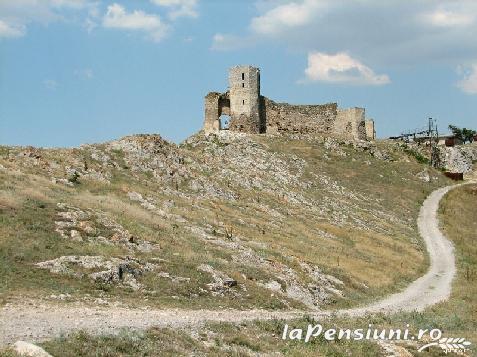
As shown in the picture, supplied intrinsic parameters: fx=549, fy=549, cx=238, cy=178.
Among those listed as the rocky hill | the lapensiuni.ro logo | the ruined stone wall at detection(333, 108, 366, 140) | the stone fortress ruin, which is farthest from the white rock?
the ruined stone wall at detection(333, 108, 366, 140)

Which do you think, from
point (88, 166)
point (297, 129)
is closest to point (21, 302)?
point (88, 166)

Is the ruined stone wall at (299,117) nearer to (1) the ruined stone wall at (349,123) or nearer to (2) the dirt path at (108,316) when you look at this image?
(1) the ruined stone wall at (349,123)

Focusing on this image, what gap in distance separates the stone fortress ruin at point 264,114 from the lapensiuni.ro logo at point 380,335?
58.5 m

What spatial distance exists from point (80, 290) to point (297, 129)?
67.7 metres

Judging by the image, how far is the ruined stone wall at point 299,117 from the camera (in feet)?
284

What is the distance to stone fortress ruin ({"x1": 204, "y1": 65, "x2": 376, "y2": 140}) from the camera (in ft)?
268

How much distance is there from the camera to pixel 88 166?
52.5 meters

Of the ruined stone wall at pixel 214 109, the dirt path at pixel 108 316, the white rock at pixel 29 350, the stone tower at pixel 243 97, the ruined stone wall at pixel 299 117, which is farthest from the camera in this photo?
the ruined stone wall at pixel 299 117

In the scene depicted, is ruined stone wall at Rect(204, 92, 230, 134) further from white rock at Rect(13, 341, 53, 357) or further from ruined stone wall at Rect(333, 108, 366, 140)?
white rock at Rect(13, 341, 53, 357)

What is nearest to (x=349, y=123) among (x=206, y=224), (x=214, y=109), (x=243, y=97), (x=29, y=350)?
(x=243, y=97)

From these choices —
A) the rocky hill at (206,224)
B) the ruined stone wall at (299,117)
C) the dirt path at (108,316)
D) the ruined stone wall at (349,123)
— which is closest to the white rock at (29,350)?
the dirt path at (108,316)

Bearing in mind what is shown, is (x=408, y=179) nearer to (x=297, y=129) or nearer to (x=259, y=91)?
(x=297, y=129)

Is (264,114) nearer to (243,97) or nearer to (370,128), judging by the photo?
(243,97)

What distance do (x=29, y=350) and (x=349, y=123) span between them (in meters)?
81.3
